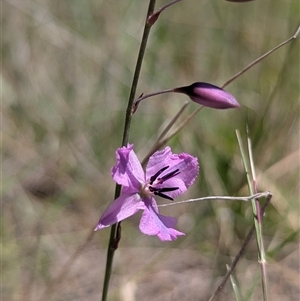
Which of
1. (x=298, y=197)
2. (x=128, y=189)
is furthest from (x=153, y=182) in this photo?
(x=298, y=197)

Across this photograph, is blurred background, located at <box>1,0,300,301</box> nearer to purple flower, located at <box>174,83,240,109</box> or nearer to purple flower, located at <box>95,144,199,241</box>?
purple flower, located at <box>95,144,199,241</box>

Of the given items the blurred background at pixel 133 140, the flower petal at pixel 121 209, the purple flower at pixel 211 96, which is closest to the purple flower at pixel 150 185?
the flower petal at pixel 121 209

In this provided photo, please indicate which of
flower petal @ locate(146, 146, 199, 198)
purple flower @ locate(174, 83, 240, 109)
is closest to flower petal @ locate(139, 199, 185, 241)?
flower petal @ locate(146, 146, 199, 198)

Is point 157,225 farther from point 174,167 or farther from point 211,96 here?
point 211,96

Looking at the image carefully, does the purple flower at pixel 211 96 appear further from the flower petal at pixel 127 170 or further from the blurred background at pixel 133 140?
the blurred background at pixel 133 140

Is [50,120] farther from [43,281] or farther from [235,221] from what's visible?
[235,221]

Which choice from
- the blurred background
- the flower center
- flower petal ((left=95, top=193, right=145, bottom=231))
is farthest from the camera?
the blurred background

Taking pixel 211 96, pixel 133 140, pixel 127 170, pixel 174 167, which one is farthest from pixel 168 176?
pixel 133 140
